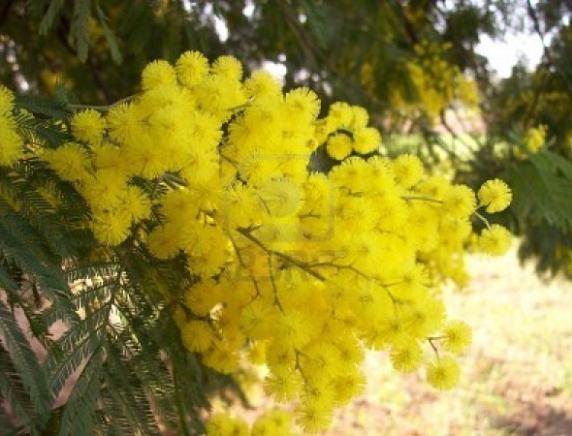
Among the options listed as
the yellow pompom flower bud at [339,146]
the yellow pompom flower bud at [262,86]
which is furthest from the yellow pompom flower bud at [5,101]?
the yellow pompom flower bud at [339,146]

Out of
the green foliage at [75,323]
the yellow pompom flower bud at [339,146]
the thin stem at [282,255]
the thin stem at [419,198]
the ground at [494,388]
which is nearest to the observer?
the green foliage at [75,323]

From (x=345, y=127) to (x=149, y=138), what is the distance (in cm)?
55

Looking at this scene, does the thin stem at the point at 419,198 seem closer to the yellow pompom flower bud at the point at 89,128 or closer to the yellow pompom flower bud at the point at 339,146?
the yellow pompom flower bud at the point at 339,146

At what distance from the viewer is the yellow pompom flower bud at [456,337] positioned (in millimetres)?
1243

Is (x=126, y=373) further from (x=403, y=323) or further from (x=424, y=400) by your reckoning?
(x=424, y=400)

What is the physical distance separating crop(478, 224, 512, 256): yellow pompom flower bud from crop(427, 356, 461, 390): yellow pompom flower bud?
220 millimetres

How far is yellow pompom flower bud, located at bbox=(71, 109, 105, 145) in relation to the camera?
1.18 m

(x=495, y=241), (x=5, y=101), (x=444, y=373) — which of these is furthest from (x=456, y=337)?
(x=5, y=101)

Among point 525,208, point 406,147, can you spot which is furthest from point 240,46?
point 525,208

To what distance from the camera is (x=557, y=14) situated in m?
3.72

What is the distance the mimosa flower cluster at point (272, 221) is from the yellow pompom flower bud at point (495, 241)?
0.08 m

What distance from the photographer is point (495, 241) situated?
53.3 inches

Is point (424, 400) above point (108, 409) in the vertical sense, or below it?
above

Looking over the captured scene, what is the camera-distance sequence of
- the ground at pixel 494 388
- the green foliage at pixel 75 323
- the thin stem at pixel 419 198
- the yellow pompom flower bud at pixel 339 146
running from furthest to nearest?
the ground at pixel 494 388
the yellow pompom flower bud at pixel 339 146
the thin stem at pixel 419 198
the green foliage at pixel 75 323
